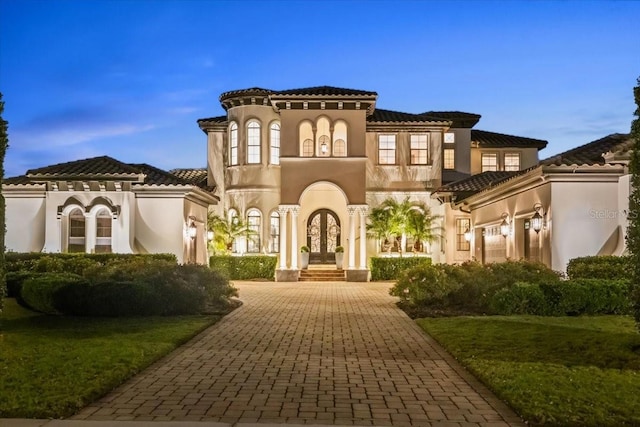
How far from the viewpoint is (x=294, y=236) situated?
31.5 meters

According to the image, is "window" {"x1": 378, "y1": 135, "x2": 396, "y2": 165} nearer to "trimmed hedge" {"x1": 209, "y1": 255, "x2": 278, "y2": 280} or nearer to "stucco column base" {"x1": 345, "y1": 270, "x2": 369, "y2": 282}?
"stucco column base" {"x1": 345, "y1": 270, "x2": 369, "y2": 282}

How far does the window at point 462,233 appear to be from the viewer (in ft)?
109

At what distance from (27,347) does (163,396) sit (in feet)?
13.0

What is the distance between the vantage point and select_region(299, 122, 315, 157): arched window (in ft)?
105

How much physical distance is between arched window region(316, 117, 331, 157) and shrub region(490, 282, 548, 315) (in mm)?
17007

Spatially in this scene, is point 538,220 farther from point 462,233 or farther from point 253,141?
point 253,141

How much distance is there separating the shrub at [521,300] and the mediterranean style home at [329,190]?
5377mm

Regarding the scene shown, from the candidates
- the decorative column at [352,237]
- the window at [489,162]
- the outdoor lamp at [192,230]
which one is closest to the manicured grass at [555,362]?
the outdoor lamp at [192,230]

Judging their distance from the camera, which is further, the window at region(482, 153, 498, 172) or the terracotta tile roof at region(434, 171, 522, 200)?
the window at region(482, 153, 498, 172)

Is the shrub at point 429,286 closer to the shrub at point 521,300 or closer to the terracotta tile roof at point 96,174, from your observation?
the shrub at point 521,300

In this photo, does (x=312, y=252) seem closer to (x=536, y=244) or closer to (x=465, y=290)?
(x=536, y=244)

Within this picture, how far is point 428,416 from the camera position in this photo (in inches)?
277

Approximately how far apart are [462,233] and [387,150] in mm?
5164

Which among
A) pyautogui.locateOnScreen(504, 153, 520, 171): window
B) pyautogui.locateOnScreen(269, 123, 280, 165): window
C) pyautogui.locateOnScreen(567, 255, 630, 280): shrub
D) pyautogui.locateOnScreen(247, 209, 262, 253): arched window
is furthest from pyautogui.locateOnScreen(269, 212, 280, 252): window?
pyautogui.locateOnScreen(567, 255, 630, 280): shrub
